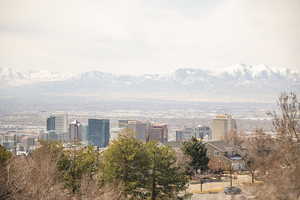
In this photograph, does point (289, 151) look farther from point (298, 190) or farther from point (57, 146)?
point (57, 146)

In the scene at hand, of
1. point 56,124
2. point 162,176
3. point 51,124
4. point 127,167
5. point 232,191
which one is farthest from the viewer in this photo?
point 56,124

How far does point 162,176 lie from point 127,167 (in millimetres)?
1235

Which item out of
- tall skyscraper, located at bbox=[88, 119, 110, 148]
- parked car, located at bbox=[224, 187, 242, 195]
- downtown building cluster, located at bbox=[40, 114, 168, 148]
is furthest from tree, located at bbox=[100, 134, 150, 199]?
tall skyscraper, located at bbox=[88, 119, 110, 148]

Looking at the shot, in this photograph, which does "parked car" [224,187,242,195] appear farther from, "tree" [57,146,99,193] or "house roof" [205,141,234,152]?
"house roof" [205,141,234,152]

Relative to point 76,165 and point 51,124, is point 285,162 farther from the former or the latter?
point 51,124

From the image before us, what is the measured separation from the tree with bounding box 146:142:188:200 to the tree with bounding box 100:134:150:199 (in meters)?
0.28

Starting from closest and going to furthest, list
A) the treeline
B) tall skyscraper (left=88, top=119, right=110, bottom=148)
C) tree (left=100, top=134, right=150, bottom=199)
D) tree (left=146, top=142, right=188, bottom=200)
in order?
the treeline
tree (left=100, top=134, right=150, bottom=199)
tree (left=146, top=142, right=188, bottom=200)
tall skyscraper (left=88, top=119, right=110, bottom=148)

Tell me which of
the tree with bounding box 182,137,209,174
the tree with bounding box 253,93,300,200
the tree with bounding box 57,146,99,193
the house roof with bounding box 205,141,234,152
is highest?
the tree with bounding box 253,93,300,200

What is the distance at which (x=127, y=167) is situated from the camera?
11656mm

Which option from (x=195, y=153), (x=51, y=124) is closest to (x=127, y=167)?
(x=195, y=153)

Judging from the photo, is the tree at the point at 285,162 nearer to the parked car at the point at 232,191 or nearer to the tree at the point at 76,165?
the tree at the point at 76,165

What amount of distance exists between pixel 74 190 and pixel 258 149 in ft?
33.7

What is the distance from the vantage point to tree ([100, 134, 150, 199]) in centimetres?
1145

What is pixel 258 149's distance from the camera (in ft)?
62.4
